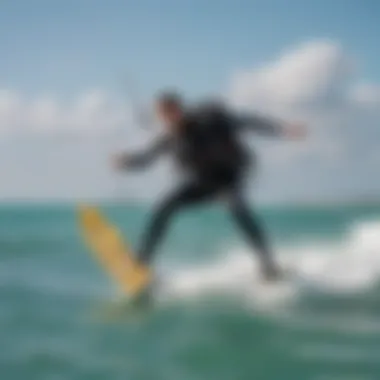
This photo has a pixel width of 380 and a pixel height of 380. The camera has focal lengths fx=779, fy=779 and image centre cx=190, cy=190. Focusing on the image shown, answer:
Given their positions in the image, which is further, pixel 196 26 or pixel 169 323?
pixel 196 26

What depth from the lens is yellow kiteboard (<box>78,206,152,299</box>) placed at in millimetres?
1641

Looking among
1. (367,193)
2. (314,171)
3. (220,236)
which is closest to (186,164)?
(220,236)

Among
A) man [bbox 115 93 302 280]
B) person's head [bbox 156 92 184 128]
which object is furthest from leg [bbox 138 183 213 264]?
person's head [bbox 156 92 184 128]

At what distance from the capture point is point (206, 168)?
1.66 meters

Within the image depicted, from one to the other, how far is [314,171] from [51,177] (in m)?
0.58

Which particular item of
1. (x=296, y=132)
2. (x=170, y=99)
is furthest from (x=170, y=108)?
(x=296, y=132)

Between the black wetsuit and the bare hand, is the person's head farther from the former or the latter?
the bare hand

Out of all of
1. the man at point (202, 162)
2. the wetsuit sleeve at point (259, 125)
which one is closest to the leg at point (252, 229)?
the man at point (202, 162)

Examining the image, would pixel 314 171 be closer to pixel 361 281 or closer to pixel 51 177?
pixel 361 281

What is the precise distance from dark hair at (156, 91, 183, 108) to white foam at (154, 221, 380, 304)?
1.12 feet

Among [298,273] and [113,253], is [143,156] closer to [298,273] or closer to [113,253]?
[113,253]

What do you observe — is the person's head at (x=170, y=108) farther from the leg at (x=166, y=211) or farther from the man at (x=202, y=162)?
the leg at (x=166, y=211)

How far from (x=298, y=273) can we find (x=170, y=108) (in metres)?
0.45

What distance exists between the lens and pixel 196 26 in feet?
5.77
